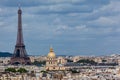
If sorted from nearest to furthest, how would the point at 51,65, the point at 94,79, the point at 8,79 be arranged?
1. the point at 94,79
2. the point at 8,79
3. the point at 51,65

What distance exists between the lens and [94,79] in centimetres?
7200

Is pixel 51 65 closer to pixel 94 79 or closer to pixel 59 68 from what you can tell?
pixel 59 68

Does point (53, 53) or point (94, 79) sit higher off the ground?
point (53, 53)

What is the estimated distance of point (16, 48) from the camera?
411ft

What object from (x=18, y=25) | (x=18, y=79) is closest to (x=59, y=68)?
(x=18, y=25)

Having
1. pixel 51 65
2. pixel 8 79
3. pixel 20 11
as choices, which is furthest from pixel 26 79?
pixel 20 11

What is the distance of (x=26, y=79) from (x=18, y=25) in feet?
157

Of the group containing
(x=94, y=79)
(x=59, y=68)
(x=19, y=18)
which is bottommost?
(x=94, y=79)

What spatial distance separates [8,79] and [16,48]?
47857 millimetres

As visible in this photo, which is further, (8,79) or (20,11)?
(20,11)

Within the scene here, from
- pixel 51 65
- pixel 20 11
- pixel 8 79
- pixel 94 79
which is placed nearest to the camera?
pixel 94 79

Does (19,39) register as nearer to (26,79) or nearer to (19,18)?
(19,18)

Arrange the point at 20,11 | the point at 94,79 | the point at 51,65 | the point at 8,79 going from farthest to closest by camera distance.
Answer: the point at 20,11 → the point at 51,65 → the point at 8,79 → the point at 94,79

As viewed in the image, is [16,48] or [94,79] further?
[16,48]
